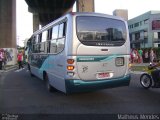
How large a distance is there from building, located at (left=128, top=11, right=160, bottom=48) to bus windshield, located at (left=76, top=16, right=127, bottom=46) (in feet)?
231

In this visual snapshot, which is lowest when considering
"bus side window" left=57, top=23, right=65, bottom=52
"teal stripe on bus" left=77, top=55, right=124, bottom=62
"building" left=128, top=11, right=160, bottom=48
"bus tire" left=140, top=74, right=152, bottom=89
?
"bus tire" left=140, top=74, right=152, bottom=89

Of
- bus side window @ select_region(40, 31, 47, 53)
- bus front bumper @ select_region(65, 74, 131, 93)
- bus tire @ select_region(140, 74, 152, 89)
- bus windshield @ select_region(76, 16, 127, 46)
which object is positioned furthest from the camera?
bus side window @ select_region(40, 31, 47, 53)

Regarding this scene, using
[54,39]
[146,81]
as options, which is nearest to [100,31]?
[54,39]

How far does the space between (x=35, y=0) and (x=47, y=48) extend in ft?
129

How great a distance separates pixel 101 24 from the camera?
837 cm

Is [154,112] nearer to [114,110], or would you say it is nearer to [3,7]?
[114,110]

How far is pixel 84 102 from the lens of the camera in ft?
26.5

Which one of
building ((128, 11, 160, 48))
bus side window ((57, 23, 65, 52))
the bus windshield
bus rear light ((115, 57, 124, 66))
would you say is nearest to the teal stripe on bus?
bus rear light ((115, 57, 124, 66))

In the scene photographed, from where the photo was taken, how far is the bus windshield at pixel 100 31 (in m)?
8.05

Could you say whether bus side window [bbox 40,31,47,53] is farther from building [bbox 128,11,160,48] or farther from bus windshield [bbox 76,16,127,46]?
building [bbox 128,11,160,48]

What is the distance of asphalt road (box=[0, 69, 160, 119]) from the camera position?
6975 millimetres

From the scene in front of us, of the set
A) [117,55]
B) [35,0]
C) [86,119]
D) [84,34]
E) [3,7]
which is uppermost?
[35,0]

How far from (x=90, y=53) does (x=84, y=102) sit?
144cm

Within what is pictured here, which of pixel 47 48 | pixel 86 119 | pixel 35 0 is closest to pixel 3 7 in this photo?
pixel 35 0
